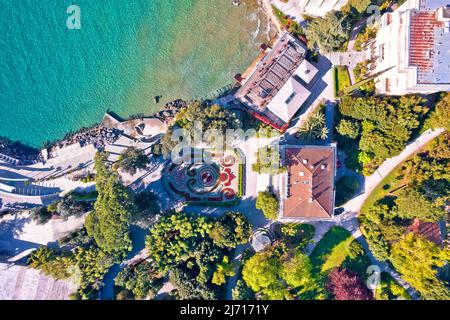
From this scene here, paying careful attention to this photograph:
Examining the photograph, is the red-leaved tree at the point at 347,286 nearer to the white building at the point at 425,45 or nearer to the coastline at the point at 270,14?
the white building at the point at 425,45

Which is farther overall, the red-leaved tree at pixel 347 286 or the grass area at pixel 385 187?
the grass area at pixel 385 187

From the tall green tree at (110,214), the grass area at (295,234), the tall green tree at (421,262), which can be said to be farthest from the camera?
the grass area at (295,234)

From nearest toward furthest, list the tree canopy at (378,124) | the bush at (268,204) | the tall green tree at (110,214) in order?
the tall green tree at (110,214), the tree canopy at (378,124), the bush at (268,204)

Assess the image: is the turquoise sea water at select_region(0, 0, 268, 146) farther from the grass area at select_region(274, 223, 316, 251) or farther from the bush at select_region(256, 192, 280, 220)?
the grass area at select_region(274, 223, 316, 251)

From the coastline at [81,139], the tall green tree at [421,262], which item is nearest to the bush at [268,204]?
the tall green tree at [421,262]

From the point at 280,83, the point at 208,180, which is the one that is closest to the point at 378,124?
the point at 280,83

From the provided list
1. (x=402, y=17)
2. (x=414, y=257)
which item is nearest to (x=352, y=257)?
(x=414, y=257)

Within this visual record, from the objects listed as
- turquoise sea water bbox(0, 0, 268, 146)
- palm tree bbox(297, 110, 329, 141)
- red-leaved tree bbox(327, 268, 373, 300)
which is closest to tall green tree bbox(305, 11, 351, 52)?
turquoise sea water bbox(0, 0, 268, 146)
